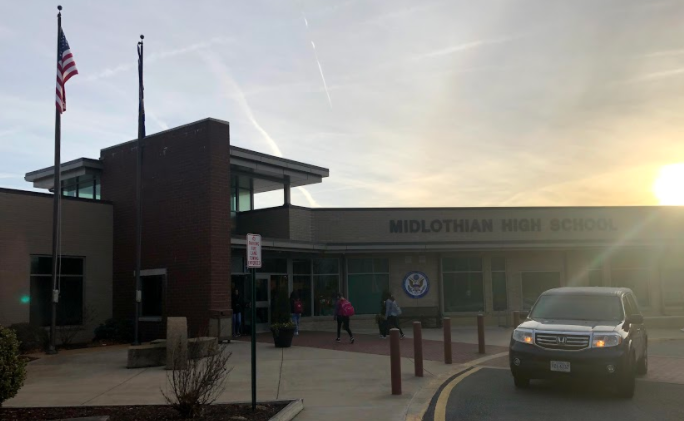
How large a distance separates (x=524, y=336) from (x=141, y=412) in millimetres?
6324

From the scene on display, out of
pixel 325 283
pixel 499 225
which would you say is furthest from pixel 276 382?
pixel 499 225

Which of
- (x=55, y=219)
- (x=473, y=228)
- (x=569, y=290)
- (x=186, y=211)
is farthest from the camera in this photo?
(x=473, y=228)

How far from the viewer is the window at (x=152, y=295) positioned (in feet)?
69.2

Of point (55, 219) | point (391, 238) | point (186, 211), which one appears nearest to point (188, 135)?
point (186, 211)

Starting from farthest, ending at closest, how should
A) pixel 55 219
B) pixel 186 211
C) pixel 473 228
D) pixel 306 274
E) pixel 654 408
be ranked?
pixel 473 228, pixel 306 274, pixel 186 211, pixel 55 219, pixel 654 408

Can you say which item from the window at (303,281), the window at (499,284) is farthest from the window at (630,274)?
the window at (303,281)

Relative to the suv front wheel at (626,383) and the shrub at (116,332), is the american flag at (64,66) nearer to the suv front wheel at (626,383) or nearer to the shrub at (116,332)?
the shrub at (116,332)

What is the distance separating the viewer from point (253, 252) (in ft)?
30.6

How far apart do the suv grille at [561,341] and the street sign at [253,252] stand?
495cm

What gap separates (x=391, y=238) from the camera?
26.9m

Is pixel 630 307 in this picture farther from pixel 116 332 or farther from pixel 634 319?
pixel 116 332

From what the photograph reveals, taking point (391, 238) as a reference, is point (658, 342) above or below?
below

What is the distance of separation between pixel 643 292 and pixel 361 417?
2301cm

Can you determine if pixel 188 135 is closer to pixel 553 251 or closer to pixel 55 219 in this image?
pixel 55 219
